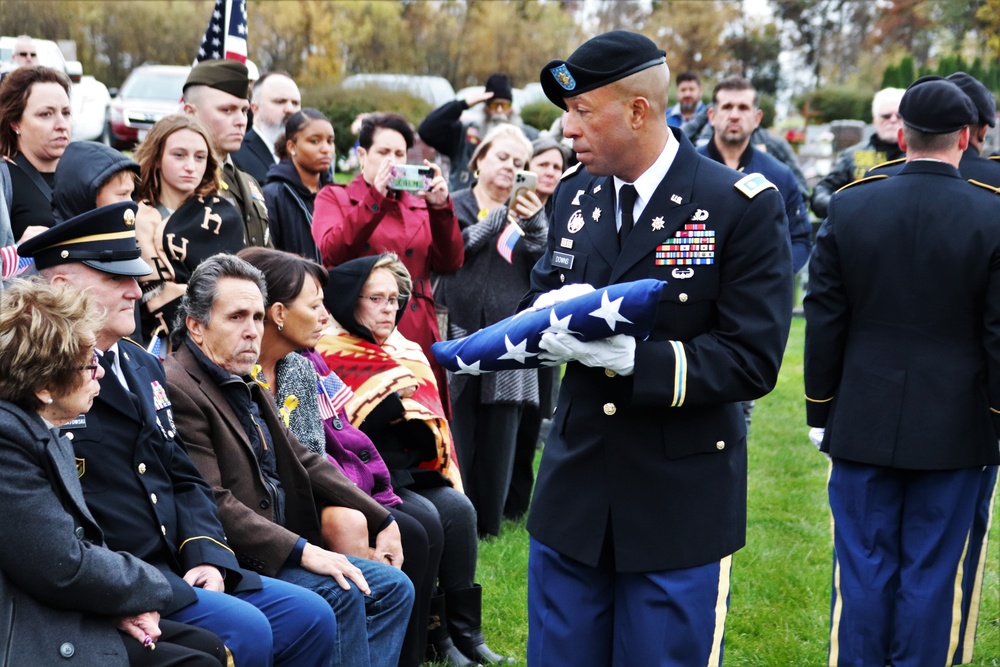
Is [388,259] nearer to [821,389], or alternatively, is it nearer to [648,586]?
[821,389]

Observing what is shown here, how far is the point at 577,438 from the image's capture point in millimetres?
3293

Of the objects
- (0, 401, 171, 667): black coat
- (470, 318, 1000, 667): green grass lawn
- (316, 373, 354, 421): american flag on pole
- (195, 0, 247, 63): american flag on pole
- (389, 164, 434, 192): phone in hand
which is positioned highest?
(195, 0, 247, 63): american flag on pole

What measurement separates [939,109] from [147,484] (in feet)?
10.2

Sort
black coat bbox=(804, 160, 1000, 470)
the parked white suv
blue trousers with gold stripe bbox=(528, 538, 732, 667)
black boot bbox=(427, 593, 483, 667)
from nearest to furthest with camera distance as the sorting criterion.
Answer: blue trousers with gold stripe bbox=(528, 538, 732, 667), black coat bbox=(804, 160, 1000, 470), black boot bbox=(427, 593, 483, 667), the parked white suv

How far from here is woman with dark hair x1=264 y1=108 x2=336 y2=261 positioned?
6.23 meters

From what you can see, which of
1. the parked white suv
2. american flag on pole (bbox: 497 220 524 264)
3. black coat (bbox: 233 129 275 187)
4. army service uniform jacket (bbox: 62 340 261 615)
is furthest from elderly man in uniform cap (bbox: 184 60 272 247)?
the parked white suv

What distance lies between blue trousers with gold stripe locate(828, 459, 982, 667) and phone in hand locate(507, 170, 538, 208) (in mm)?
2340

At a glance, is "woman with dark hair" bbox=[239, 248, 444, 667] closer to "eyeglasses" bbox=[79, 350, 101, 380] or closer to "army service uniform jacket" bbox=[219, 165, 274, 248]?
"army service uniform jacket" bbox=[219, 165, 274, 248]

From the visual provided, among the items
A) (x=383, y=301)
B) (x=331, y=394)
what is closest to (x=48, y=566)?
(x=331, y=394)

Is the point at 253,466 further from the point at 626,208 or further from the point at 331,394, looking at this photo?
the point at 626,208

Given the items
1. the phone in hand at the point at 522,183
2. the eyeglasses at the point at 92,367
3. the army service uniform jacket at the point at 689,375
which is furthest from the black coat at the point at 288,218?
the army service uniform jacket at the point at 689,375

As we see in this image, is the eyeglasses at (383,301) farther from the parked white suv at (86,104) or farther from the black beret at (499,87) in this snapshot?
the parked white suv at (86,104)

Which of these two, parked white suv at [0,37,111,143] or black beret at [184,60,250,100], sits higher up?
black beret at [184,60,250,100]

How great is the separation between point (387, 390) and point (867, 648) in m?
2.20
